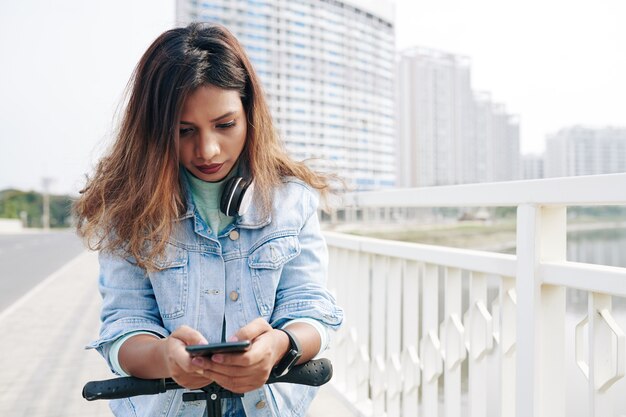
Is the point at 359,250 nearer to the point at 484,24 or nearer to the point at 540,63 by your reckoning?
the point at 484,24

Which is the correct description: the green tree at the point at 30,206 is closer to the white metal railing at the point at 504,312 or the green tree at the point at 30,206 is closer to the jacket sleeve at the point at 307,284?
the white metal railing at the point at 504,312

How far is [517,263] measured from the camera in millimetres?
1081

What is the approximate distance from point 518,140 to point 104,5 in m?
47.3

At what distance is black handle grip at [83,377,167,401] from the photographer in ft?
2.42

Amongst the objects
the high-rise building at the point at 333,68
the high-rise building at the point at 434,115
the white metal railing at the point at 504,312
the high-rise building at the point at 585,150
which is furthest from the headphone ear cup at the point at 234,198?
the high-rise building at the point at 434,115

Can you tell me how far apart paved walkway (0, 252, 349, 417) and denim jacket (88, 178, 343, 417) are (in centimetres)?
134

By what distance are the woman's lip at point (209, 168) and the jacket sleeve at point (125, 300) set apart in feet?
0.68

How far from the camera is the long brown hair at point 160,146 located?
0.97 meters

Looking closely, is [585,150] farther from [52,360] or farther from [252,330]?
[252,330]

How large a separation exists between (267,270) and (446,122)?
6207 centimetres

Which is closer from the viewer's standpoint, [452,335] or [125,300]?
[125,300]

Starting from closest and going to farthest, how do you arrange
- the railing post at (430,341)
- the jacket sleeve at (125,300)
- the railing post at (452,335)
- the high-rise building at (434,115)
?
the jacket sleeve at (125,300) < the railing post at (452,335) < the railing post at (430,341) < the high-rise building at (434,115)

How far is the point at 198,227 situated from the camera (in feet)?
3.36

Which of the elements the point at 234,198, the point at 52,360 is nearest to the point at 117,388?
the point at 234,198
